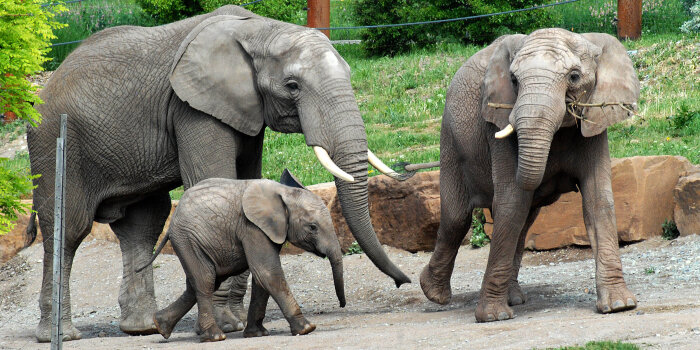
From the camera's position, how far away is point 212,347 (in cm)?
819

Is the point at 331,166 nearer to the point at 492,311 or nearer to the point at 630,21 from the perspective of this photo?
the point at 492,311

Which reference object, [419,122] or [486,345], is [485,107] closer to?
[486,345]

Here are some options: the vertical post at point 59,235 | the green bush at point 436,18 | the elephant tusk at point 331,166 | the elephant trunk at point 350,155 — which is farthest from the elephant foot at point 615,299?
the green bush at point 436,18

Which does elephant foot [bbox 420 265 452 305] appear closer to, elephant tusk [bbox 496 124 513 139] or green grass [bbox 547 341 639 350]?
elephant tusk [bbox 496 124 513 139]

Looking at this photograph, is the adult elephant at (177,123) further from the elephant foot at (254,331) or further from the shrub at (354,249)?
the shrub at (354,249)

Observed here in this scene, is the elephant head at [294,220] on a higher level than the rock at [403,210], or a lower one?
higher

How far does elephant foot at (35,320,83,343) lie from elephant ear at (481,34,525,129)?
13.8 feet

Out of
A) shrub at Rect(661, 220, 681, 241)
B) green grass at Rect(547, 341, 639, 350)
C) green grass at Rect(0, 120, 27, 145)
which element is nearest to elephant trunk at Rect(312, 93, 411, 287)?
green grass at Rect(547, 341, 639, 350)

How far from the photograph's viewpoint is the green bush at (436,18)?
24000 mm

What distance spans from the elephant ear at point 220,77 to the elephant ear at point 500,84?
193cm

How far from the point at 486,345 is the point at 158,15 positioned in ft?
59.6

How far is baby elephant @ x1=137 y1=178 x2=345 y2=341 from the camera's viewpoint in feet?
28.5

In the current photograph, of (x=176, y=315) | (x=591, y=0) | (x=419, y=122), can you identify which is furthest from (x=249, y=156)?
(x=591, y=0)

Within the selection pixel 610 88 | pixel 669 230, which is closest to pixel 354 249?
pixel 669 230
